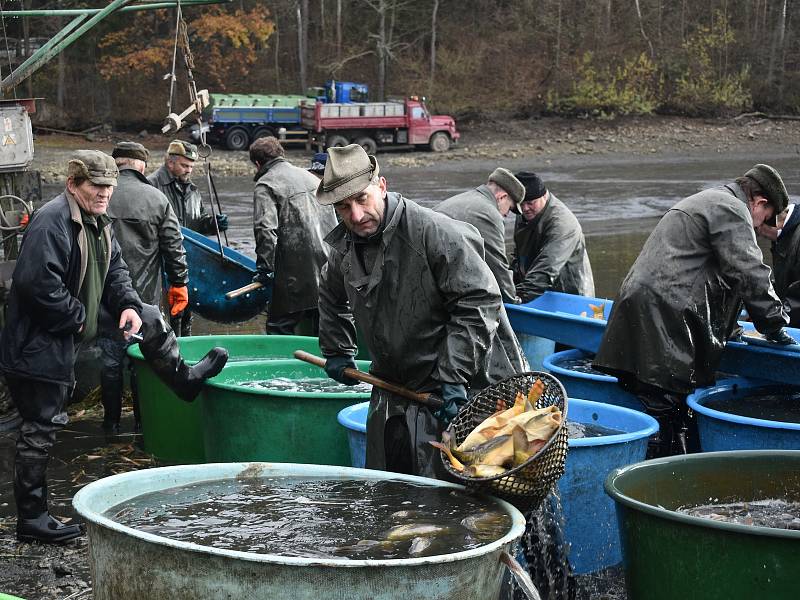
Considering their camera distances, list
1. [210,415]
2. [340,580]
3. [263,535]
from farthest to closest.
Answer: [210,415] → [263,535] → [340,580]

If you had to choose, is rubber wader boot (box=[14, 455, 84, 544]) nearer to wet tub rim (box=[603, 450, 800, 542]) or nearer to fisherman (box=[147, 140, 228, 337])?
wet tub rim (box=[603, 450, 800, 542])

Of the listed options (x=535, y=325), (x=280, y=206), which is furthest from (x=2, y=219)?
(x=535, y=325)

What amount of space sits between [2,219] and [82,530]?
3.18 metres

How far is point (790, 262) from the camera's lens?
7809 mm

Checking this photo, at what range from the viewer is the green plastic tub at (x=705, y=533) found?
3814 mm

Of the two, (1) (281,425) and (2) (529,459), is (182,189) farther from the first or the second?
(2) (529,459)

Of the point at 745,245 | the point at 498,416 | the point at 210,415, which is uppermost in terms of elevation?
the point at 745,245

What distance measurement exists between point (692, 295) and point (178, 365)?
9.65ft

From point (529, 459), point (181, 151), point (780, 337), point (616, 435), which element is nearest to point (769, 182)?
point (780, 337)

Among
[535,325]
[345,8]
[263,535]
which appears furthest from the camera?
[345,8]

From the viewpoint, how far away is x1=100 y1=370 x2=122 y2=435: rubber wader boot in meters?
7.98

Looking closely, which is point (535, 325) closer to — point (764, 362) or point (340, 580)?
point (764, 362)

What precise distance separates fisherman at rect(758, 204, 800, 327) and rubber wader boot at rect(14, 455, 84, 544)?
4958 millimetres

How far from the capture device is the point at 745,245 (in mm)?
5953
